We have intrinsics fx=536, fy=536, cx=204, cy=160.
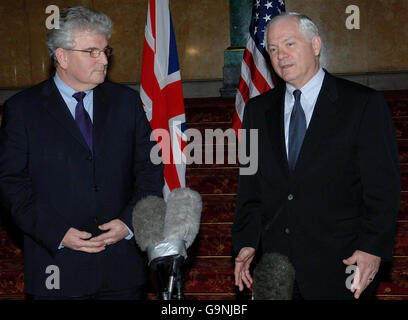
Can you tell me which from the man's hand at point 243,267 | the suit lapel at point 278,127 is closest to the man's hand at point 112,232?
the man's hand at point 243,267

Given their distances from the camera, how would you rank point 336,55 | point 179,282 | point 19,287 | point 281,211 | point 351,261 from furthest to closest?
point 336,55, point 19,287, point 281,211, point 351,261, point 179,282

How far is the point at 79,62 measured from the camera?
2.31m

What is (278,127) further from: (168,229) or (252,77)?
(252,77)

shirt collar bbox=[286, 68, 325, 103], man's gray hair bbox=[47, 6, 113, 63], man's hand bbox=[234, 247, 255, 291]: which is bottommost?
man's hand bbox=[234, 247, 255, 291]

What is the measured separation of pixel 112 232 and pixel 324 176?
93cm

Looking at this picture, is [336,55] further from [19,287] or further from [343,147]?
[343,147]

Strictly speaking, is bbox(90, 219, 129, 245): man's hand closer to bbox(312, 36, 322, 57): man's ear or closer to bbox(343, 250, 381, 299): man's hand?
bbox(343, 250, 381, 299): man's hand

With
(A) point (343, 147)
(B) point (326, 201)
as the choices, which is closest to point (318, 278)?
(B) point (326, 201)

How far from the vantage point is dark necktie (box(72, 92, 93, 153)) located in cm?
238

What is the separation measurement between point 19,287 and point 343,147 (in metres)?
3.41

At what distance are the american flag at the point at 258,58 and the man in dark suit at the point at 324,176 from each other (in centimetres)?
319

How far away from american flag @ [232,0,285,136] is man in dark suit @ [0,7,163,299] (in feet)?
10.5

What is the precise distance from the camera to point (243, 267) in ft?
7.55

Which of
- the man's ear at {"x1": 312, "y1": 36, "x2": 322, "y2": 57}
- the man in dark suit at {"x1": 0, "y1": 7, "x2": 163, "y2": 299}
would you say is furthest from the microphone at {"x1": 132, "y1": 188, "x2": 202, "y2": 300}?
the man's ear at {"x1": 312, "y1": 36, "x2": 322, "y2": 57}
